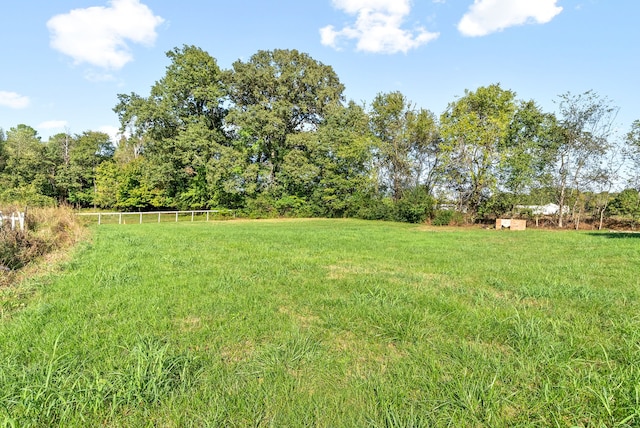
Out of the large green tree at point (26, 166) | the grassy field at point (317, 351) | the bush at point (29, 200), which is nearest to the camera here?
the grassy field at point (317, 351)

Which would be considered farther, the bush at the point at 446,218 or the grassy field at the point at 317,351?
the bush at the point at 446,218

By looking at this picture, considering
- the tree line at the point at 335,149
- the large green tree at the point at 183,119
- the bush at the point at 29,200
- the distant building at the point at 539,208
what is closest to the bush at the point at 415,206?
the tree line at the point at 335,149

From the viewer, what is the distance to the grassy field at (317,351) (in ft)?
6.42

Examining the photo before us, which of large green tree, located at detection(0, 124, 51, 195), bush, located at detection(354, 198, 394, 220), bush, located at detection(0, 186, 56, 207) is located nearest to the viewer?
bush, located at detection(0, 186, 56, 207)

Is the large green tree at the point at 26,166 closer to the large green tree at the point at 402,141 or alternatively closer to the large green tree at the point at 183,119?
the large green tree at the point at 183,119

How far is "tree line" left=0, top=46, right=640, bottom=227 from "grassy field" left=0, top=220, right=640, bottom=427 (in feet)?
76.9

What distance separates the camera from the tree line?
84.4 ft

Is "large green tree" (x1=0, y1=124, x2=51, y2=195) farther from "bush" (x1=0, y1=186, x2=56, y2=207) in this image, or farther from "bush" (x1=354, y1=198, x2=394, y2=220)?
"bush" (x1=354, y1=198, x2=394, y2=220)

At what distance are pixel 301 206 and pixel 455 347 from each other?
29783 millimetres

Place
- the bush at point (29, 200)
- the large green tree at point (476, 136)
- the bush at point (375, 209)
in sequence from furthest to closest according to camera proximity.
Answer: the bush at point (375, 209) → the large green tree at point (476, 136) → the bush at point (29, 200)

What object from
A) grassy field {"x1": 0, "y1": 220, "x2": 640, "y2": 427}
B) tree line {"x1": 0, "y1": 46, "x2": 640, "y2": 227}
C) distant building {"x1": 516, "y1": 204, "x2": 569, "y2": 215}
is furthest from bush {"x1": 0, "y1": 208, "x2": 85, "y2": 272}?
distant building {"x1": 516, "y1": 204, "x2": 569, "y2": 215}

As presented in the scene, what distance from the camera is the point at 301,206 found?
3234 centimetres

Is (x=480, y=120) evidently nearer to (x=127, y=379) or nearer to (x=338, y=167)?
(x=338, y=167)

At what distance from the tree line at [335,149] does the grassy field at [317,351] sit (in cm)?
2344
